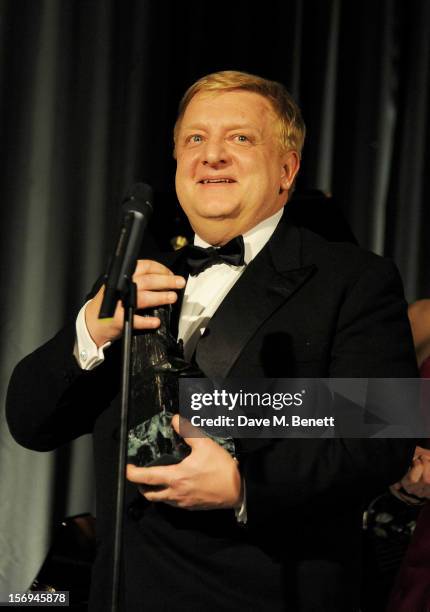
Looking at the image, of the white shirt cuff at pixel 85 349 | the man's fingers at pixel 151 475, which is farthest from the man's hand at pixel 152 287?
the man's fingers at pixel 151 475

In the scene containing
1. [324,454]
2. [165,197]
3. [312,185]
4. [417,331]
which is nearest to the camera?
[324,454]

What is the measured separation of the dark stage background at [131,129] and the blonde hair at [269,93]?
1109mm

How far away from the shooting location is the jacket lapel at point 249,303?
1465 mm

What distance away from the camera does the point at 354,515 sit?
149 centimetres

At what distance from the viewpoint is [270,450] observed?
1357 mm

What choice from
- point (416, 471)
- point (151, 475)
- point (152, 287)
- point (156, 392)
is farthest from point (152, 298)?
point (416, 471)

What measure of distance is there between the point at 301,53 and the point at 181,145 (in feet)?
6.25

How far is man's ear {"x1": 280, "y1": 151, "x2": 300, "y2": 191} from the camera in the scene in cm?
173

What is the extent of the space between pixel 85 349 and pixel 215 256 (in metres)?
0.32

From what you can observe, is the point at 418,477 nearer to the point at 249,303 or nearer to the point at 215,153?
the point at 249,303

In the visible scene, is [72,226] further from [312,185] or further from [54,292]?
[312,185]

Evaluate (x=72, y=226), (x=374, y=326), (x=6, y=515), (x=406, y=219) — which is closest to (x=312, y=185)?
(x=406, y=219)

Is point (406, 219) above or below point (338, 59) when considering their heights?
below

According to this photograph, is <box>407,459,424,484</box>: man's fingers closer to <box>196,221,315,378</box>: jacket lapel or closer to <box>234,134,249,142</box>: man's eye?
<box>196,221,315,378</box>: jacket lapel
